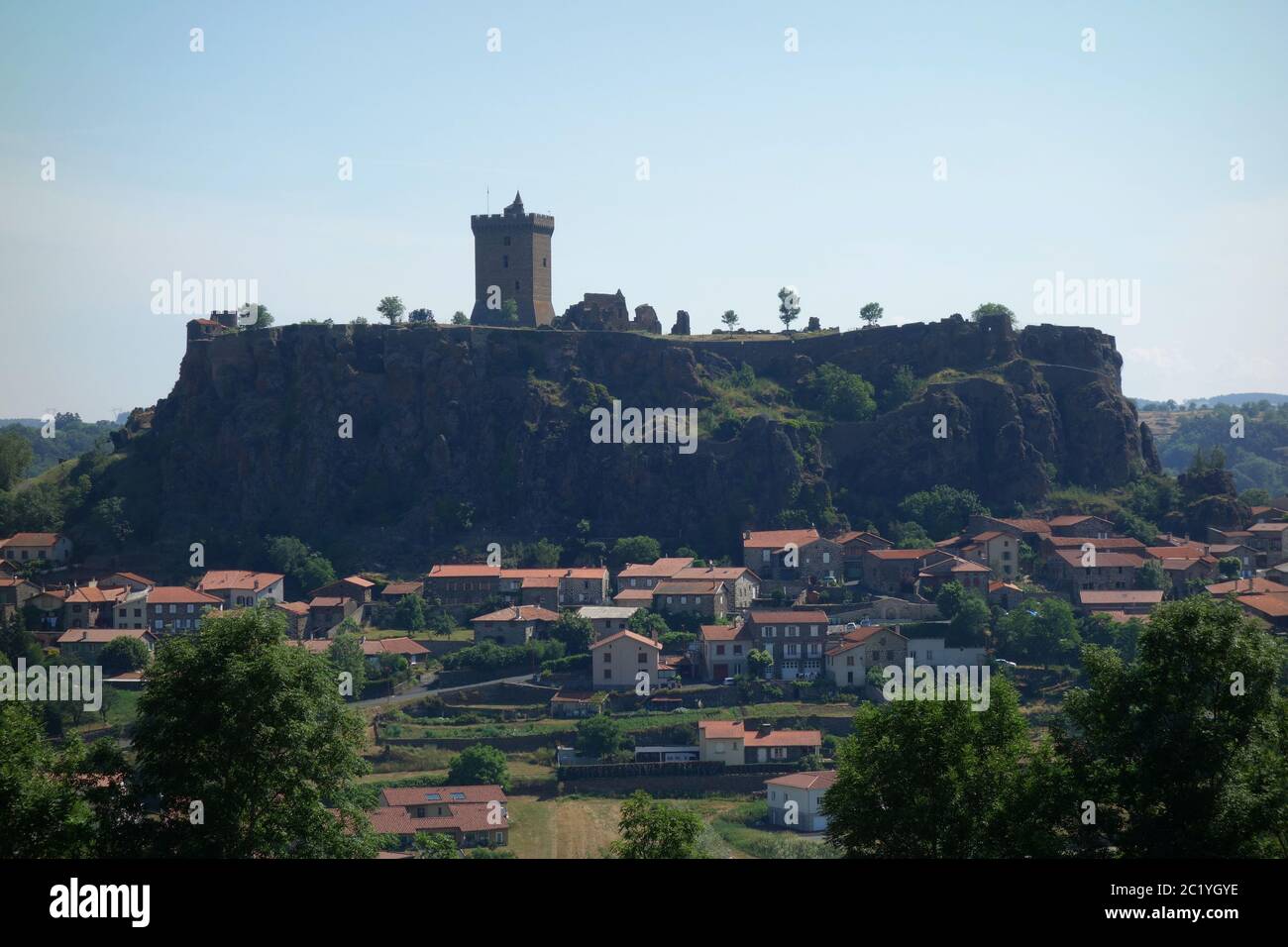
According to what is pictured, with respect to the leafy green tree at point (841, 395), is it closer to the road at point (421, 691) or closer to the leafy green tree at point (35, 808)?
the road at point (421, 691)

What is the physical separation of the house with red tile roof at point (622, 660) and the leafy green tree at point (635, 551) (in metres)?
15.3

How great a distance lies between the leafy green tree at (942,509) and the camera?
82750mm

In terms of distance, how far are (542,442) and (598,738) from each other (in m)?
34.1

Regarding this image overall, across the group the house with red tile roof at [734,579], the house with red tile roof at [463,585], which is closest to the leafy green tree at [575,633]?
the house with red tile roof at [734,579]

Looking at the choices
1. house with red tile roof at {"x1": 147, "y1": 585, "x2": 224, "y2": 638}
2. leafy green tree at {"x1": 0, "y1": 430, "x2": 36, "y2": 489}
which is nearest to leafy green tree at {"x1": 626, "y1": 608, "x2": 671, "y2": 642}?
house with red tile roof at {"x1": 147, "y1": 585, "x2": 224, "y2": 638}

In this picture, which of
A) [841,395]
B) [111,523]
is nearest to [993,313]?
[841,395]

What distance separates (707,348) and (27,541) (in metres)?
40.4

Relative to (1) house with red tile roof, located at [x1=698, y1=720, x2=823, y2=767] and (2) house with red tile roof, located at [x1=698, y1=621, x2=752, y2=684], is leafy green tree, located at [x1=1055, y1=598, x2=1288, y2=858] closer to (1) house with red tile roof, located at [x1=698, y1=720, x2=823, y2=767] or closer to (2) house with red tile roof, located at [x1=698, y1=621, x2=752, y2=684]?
(1) house with red tile roof, located at [x1=698, y1=720, x2=823, y2=767]

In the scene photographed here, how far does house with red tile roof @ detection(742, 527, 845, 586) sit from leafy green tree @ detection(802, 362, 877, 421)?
46.3 feet

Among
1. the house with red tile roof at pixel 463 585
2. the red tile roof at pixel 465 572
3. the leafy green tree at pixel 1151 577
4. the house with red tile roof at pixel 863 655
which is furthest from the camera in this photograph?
the red tile roof at pixel 465 572
